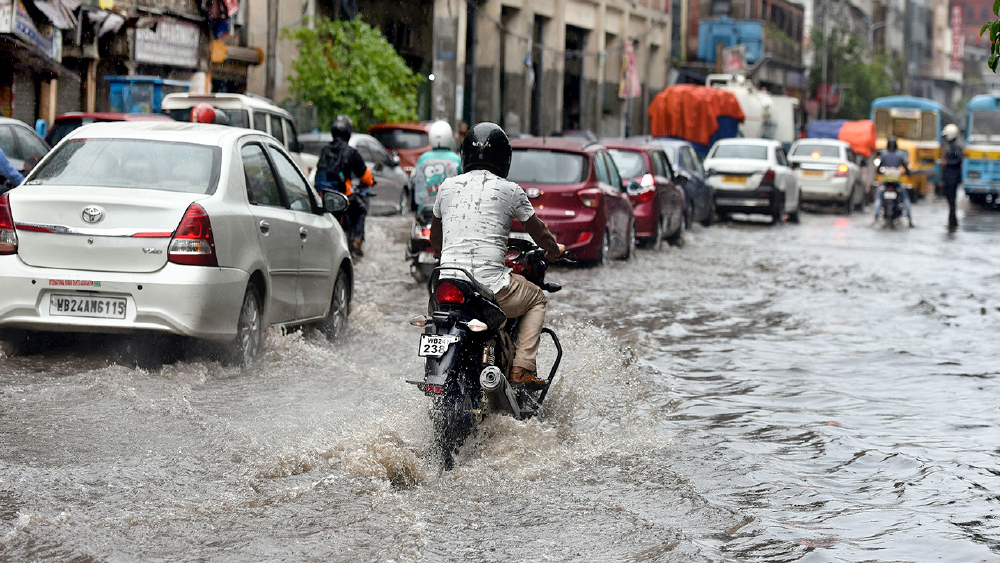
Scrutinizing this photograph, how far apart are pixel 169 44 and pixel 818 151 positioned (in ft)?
A: 52.2

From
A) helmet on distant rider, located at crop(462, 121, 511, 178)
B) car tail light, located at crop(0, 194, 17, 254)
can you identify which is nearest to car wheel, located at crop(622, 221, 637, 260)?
car tail light, located at crop(0, 194, 17, 254)

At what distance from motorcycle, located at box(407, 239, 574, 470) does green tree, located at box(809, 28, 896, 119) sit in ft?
242

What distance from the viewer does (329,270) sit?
9.87 metres

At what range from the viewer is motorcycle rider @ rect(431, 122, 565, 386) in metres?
6.28

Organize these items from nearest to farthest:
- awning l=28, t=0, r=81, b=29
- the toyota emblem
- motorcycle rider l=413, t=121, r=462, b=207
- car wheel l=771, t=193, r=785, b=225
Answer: the toyota emblem → motorcycle rider l=413, t=121, r=462, b=207 → awning l=28, t=0, r=81, b=29 → car wheel l=771, t=193, r=785, b=225

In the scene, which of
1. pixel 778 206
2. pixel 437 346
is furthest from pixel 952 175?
pixel 437 346

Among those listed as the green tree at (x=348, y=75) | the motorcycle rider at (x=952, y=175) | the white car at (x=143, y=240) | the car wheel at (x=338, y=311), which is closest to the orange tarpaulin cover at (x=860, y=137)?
the motorcycle rider at (x=952, y=175)

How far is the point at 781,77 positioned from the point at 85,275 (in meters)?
68.6

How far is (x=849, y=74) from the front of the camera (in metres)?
78.6

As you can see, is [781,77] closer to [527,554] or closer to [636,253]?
[636,253]

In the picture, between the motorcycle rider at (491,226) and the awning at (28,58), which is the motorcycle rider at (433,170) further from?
the awning at (28,58)

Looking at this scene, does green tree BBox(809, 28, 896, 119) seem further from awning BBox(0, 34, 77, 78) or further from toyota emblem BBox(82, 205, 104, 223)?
toyota emblem BBox(82, 205, 104, 223)

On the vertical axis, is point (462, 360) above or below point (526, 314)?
below

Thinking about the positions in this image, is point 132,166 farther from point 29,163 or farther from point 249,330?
point 29,163
